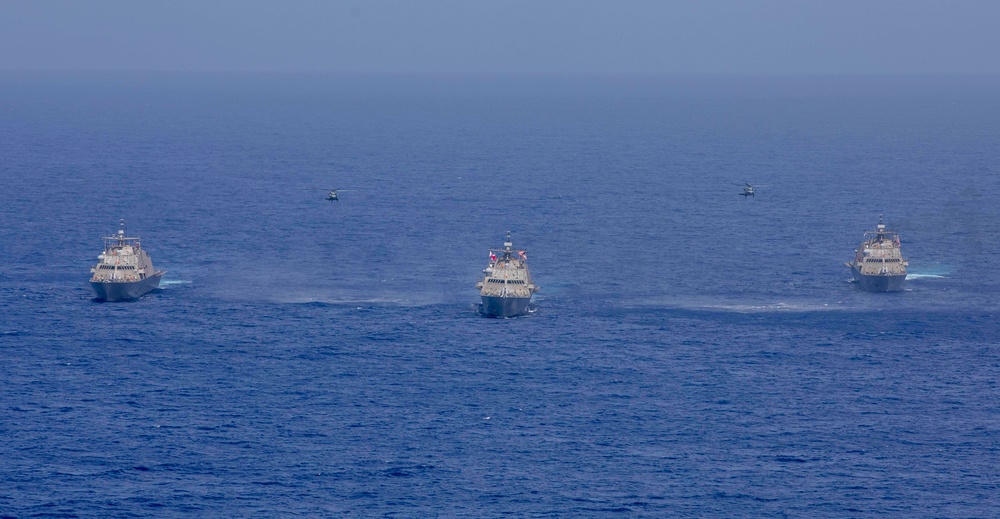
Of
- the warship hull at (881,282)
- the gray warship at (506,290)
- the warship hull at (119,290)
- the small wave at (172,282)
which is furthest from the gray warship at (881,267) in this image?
the warship hull at (119,290)

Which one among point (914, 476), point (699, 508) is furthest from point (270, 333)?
point (914, 476)

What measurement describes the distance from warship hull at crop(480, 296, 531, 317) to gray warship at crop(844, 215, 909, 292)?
4944cm

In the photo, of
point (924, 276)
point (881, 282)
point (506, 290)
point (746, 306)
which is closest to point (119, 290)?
point (506, 290)

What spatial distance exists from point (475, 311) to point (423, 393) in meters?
35.9

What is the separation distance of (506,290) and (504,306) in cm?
211

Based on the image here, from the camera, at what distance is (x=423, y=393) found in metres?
141

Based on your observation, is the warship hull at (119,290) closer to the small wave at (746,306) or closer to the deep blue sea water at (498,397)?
the deep blue sea water at (498,397)

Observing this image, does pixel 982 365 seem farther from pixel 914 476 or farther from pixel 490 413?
pixel 490 413

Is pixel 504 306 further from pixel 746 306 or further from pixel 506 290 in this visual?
pixel 746 306

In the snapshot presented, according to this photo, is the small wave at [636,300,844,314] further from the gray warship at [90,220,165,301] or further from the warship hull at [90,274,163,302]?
the gray warship at [90,220,165,301]

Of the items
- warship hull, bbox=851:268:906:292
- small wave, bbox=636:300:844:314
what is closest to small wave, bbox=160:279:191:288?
small wave, bbox=636:300:844:314

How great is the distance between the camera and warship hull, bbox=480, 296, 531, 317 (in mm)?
171750

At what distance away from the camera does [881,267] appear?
187 metres

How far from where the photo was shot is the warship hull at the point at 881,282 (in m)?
186
